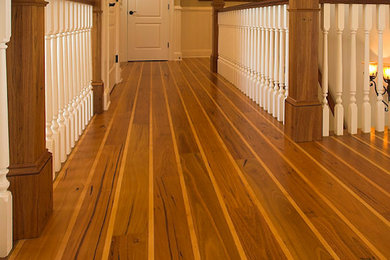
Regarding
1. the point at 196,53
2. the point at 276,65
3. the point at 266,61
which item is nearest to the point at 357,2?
the point at 276,65

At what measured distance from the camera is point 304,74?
9.64 feet

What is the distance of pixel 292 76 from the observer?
297 cm

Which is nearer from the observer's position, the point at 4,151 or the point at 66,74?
the point at 4,151

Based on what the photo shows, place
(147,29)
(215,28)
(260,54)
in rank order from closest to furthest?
1. (260,54)
2. (215,28)
3. (147,29)

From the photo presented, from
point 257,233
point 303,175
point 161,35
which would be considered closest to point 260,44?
point 303,175

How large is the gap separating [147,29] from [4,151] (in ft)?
25.1

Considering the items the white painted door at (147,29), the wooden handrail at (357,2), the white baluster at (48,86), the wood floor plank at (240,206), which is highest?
the white painted door at (147,29)

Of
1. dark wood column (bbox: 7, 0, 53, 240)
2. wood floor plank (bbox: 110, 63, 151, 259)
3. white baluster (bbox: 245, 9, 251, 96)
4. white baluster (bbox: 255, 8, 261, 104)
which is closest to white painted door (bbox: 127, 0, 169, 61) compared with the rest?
white baluster (bbox: 245, 9, 251, 96)

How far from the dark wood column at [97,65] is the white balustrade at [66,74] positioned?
0.25 meters

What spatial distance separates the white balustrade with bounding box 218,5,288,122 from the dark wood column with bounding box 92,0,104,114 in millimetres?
1364

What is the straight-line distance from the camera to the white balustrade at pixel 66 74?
220cm

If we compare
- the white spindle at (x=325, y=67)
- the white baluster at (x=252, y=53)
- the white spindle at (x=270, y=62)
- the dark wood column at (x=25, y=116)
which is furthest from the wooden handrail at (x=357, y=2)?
the dark wood column at (x=25, y=116)

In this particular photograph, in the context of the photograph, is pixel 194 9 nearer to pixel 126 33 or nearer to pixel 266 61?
pixel 126 33

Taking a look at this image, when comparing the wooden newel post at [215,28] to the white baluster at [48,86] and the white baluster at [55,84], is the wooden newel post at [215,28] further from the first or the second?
the white baluster at [48,86]
